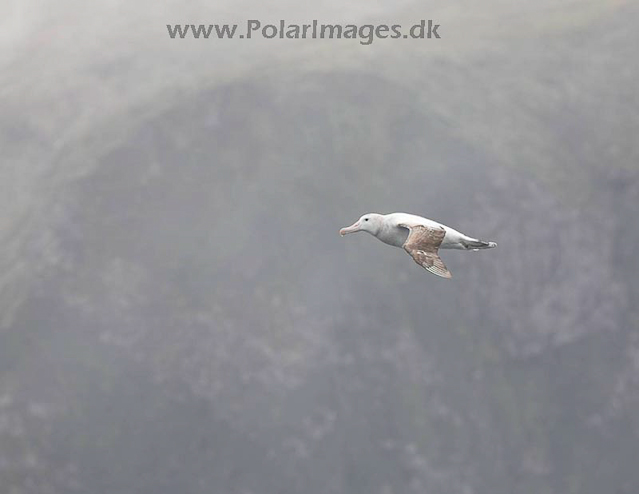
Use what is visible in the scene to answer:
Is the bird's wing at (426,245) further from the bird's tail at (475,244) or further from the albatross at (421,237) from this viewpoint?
the bird's tail at (475,244)

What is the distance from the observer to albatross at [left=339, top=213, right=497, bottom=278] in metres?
53.9

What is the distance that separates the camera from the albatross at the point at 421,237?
177 feet

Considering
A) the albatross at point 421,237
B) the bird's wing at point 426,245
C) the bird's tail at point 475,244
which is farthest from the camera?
the bird's tail at point 475,244

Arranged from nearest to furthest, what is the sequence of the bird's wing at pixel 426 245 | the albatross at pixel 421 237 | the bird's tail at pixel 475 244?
the bird's wing at pixel 426 245 < the albatross at pixel 421 237 < the bird's tail at pixel 475 244

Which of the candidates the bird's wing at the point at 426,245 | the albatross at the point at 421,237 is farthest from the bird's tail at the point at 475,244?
the bird's wing at the point at 426,245

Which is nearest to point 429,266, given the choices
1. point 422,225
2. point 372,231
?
point 422,225

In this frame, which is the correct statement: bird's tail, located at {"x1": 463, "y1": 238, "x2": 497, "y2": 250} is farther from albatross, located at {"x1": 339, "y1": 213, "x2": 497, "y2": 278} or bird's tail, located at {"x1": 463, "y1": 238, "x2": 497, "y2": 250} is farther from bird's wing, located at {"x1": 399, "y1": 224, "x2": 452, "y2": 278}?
bird's wing, located at {"x1": 399, "y1": 224, "x2": 452, "y2": 278}

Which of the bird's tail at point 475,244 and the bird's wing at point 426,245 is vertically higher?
the bird's wing at point 426,245

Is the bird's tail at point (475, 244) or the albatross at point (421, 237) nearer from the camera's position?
the albatross at point (421, 237)

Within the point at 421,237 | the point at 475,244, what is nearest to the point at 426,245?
the point at 421,237

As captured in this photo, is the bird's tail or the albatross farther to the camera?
the bird's tail

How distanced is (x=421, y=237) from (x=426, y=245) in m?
0.60

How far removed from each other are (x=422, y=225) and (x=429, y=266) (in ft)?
12.2

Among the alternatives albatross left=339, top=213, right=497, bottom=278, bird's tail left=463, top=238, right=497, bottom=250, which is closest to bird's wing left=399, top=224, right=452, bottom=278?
albatross left=339, top=213, right=497, bottom=278
